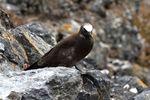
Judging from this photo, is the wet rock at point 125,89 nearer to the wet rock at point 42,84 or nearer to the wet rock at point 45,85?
the wet rock at point 45,85

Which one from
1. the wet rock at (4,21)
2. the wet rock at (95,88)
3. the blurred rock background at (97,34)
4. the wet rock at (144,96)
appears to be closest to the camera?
the wet rock at (95,88)

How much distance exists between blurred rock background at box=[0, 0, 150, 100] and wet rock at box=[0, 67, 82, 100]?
33.6 inches

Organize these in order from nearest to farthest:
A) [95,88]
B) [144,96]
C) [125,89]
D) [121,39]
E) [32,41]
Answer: [95,88] → [144,96] → [32,41] → [125,89] → [121,39]

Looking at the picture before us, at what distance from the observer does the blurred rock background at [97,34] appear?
11023 mm

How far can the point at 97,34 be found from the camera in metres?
23.7

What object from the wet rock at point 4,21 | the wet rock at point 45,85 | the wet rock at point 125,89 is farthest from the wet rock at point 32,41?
the wet rock at point 45,85

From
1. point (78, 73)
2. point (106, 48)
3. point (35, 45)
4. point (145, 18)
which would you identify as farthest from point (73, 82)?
point (145, 18)

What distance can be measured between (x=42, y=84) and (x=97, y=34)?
15.1 m

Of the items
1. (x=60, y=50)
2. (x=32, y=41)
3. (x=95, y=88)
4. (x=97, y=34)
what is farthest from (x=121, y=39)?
(x=95, y=88)

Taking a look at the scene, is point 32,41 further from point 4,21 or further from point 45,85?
point 45,85

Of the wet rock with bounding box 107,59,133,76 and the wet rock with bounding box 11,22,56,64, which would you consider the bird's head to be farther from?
the wet rock with bounding box 107,59,133,76

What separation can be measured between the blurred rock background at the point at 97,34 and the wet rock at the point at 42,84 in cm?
85

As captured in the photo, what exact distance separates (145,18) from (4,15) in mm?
19567

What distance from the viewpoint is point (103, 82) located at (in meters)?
9.93
